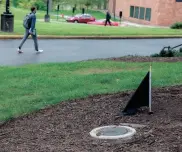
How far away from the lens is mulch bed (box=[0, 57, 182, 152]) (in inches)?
248

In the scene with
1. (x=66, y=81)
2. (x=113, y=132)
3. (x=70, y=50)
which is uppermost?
(x=113, y=132)

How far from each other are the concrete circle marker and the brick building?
53031mm

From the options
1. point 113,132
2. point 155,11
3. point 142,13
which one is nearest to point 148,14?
point 142,13

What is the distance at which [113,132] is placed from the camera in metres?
7.00

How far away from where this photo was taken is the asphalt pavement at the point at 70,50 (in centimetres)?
1841

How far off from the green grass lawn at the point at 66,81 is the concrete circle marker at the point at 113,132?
2015 mm

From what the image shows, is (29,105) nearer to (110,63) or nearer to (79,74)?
(79,74)

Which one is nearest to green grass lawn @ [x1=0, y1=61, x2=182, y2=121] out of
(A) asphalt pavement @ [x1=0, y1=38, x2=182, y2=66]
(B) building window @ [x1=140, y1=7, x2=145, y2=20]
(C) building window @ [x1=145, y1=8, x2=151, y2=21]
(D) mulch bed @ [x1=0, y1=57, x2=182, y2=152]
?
(D) mulch bed @ [x1=0, y1=57, x2=182, y2=152]

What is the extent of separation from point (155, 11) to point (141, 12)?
6.21 metres

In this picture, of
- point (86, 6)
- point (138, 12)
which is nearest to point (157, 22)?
point (138, 12)

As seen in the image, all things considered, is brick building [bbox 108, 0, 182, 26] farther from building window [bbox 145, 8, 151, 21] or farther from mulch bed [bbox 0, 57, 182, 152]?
mulch bed [bbox 0, 57, 182, 152]

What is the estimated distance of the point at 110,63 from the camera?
47.9ft

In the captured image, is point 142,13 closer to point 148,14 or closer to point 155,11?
point 148,14

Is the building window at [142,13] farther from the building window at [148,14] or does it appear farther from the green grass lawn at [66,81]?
the green grass lawn at [66,81]
